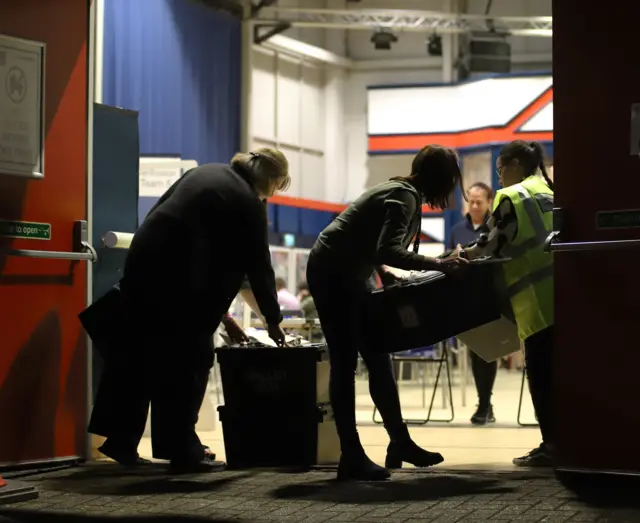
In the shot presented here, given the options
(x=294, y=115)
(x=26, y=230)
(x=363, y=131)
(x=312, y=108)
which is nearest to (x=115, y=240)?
(x=26, y=230)

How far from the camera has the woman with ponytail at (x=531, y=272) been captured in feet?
17.0

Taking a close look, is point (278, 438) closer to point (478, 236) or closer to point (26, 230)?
point (26, 230)

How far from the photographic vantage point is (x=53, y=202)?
17.4 ft

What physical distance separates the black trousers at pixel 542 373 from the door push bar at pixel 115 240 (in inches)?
86.8

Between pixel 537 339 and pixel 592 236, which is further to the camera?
pixel 537 339

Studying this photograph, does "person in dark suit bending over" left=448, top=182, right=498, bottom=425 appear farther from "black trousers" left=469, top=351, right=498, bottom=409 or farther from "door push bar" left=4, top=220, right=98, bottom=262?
"door push bar" left=4, top=220, right=98, bottom=262

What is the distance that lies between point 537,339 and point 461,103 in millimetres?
14577

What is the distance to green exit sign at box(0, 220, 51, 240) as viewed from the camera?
5.03 meters

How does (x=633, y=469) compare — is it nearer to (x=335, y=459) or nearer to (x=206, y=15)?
(x=335, y=459)

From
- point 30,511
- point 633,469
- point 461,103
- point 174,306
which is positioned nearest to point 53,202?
point 174,306

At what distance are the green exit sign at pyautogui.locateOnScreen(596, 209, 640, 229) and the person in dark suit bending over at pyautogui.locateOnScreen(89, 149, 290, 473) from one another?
4.42ft

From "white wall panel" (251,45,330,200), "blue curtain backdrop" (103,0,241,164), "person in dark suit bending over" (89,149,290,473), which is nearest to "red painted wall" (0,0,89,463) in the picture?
"person in dark suit bending over" (89,149,290,473)

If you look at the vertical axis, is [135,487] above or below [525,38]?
below

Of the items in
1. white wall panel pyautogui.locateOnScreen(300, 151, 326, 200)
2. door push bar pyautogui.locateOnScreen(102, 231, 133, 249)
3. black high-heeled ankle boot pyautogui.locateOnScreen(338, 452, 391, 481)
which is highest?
white wall panel pyautogui.locateOnScreen(300, 151, 326, 200)
